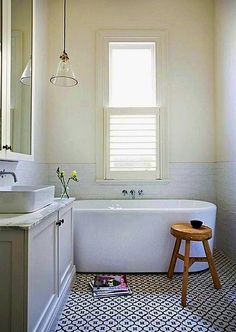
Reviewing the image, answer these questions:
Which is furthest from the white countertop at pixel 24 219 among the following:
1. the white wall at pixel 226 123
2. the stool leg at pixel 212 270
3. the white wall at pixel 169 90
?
the white wall at pixel 226 123

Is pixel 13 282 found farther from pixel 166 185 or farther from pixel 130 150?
pixel 166 185

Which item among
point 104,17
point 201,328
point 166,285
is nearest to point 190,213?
point 166,285

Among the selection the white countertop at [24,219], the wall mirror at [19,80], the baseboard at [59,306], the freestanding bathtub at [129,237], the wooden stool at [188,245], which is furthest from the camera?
the freestanding bathtub at [129,237]

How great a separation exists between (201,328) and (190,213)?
1.01 meters

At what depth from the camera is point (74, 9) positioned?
3.28m

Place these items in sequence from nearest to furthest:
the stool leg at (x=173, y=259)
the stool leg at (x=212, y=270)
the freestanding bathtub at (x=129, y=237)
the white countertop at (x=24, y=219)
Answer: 1. the white countertop at (x=24, y=219)
2. the stool leg at (x=212, y=270)
3. the stool leg at (x=173, y=259)
4. the freestanding bathtub at (x=129, y=237)

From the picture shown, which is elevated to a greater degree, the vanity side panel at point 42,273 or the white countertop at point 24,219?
the white countertop at point 24,219

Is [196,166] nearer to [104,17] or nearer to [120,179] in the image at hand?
[120,179]

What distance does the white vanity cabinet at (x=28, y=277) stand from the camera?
3.70 feet

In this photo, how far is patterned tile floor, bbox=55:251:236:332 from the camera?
1.62 metres

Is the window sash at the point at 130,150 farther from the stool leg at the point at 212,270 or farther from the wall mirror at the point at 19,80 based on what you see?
the stool leg at the point at 212,270

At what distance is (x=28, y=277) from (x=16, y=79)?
155 cm

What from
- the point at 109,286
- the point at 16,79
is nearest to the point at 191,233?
the point at 109,286

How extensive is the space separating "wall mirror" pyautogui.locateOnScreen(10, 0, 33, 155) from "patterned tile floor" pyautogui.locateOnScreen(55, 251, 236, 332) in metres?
1.33
